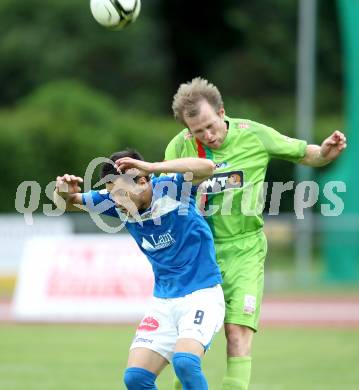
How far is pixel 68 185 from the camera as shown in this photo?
7012 mm

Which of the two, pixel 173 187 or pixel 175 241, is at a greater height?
pixel 173 187

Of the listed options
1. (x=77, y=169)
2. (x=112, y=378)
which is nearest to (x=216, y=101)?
(x=112, y=378)

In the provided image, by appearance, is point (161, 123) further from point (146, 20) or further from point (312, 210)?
point (146, 20)

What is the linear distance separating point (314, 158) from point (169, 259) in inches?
47.6

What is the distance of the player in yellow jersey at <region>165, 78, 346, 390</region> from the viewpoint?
7242mm

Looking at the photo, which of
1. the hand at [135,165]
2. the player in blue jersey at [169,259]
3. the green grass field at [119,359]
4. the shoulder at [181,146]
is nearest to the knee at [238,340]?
the player in blue jersey at [169,259]

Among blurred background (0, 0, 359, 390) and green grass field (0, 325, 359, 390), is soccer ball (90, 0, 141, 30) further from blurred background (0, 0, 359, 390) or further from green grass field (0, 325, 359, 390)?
blurred background (0, 0, 359, 390)

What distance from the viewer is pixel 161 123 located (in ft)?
95.5

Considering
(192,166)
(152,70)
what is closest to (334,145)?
(192,166)

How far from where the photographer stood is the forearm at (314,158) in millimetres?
7398

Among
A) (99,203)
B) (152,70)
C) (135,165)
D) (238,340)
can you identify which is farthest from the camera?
(152,70)

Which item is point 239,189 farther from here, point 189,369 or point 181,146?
point 189,369

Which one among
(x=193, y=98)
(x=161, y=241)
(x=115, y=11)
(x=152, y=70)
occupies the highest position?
(x=152, y=70)

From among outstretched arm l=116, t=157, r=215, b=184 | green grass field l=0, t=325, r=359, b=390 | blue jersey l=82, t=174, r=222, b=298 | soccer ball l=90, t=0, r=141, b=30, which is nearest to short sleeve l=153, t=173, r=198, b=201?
blue jersey l=82, t=174, r=222, b=298
